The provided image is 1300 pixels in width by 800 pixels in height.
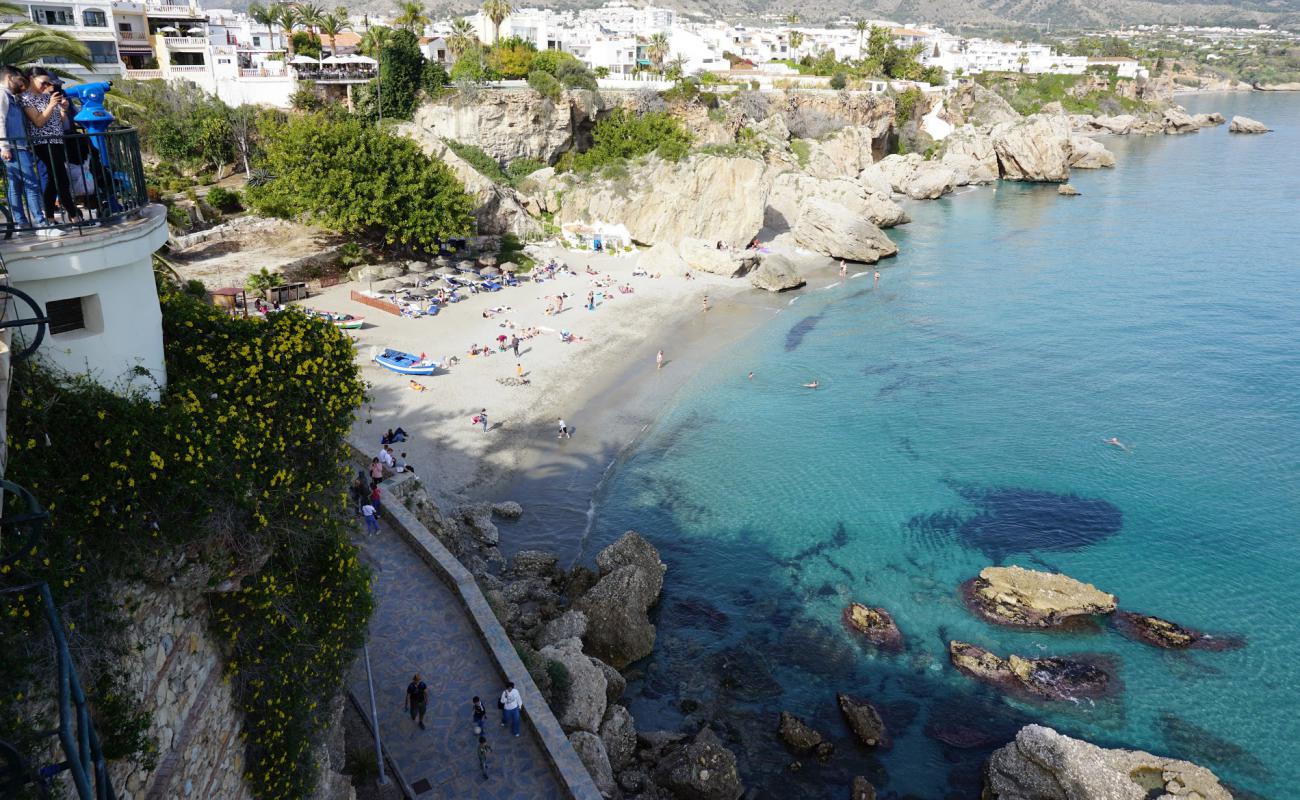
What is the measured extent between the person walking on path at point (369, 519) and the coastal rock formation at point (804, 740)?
10.2 meters

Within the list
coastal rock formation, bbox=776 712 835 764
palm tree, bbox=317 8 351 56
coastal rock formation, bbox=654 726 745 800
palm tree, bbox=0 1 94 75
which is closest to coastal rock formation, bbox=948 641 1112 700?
coastal rock formation, bbox=776 712 835 764

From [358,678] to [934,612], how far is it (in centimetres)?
1532

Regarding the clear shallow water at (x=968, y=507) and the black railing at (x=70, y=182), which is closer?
the black railing at (x=70, y=182)

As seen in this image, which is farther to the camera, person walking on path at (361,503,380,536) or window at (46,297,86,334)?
person walking on path at (361,503,380,536)

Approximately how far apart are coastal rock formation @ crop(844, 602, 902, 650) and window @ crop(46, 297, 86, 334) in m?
19.1

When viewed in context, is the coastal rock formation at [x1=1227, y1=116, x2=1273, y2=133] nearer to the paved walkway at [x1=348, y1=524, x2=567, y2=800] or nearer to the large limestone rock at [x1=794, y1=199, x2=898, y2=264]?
the large limestone rock at [x1=794, y1=199, x2=898, y2=264]

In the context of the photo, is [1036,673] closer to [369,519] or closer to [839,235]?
[369,519]

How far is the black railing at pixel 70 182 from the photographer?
788 cm

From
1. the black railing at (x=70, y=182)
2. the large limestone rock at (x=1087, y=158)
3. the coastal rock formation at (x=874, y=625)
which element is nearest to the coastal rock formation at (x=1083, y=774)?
the coastal rock formation at (x=874, y=625)

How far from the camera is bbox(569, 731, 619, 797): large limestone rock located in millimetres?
15008

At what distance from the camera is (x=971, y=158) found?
9562cm

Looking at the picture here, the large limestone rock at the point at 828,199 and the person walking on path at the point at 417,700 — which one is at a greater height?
the large limestone rock at the point at 828,199

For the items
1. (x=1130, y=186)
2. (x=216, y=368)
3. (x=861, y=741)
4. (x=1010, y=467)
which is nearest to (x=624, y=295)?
(x=1010, y=467)

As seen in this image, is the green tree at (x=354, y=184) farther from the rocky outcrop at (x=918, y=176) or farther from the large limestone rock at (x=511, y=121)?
the rocky outcrop at (x=918, y=176)
